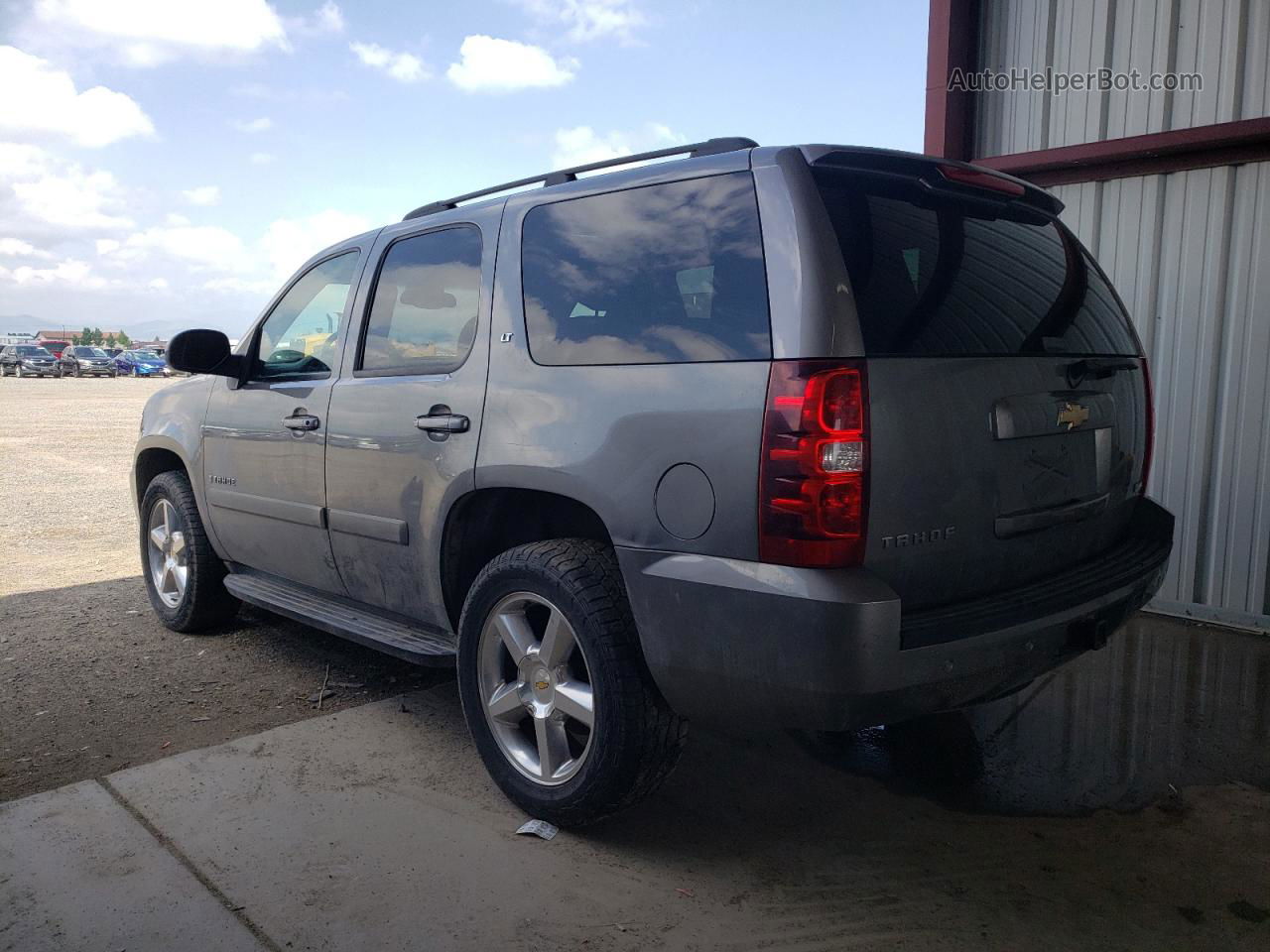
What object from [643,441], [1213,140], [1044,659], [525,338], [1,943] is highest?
[1213,140]

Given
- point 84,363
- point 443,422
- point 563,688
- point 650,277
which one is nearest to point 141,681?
point 443,422

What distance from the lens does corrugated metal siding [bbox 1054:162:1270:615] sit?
525cm

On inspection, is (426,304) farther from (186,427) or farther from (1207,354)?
(1207,354)

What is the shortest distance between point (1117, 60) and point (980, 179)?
142 inches

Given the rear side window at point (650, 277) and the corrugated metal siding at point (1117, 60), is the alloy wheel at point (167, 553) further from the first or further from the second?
the corrugated metal siding at point (1117, 60)

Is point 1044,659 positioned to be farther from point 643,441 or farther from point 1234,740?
point 1234,740

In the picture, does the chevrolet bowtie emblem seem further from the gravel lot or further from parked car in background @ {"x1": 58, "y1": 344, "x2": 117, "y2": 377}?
parked car in background @ {"x1": 58, "y1": 344, "x2": 117, "y2": 377}

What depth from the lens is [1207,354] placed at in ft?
17.7

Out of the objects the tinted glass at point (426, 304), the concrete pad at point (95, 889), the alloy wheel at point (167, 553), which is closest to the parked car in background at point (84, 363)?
the alloy wheel at point (167, 553)

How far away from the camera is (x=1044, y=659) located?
272 centimetres

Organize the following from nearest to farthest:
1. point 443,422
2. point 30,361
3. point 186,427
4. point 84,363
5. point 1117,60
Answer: point 443,422 → point 186,427 → point 1117,60 → point 30,361 → point 84,363

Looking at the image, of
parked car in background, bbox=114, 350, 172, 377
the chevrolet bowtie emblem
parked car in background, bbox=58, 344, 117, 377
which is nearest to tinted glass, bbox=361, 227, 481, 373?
the chevrolet bowtie emblem

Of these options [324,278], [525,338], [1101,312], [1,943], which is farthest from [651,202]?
[1,943]

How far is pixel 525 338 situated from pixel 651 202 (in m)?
0.60
